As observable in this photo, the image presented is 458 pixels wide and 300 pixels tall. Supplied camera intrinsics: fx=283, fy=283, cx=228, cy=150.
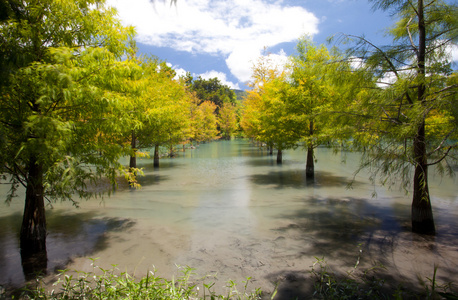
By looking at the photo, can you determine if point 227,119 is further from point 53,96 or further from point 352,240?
point 53,96

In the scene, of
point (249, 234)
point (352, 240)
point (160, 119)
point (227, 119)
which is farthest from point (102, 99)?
point (227, 119)

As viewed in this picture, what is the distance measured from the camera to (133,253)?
7035 mm

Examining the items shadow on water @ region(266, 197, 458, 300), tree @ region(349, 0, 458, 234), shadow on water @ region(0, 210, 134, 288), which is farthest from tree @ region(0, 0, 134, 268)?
tree @ region(349, 0, 458, 234)

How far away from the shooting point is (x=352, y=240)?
25.1 ft

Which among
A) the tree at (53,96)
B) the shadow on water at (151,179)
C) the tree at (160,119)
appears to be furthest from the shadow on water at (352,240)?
the shadow on water at (151,179)

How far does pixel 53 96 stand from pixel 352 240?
7700 mm

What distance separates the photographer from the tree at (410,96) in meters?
6.57

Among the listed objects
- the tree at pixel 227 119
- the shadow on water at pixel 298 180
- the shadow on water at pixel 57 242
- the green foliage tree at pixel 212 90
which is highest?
the green foliage tree at pixel 212 90

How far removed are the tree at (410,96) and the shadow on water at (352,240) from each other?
95 cm

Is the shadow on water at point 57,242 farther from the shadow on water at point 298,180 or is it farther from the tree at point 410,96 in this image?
the shadow on water at point 298,180

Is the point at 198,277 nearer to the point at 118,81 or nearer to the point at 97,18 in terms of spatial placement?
the point at 118,81

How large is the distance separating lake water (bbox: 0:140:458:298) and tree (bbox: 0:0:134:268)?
1771 millimetres

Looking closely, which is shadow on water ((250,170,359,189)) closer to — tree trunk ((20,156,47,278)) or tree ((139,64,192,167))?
tree ((139,64,192,167))

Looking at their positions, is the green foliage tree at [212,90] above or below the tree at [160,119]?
above
